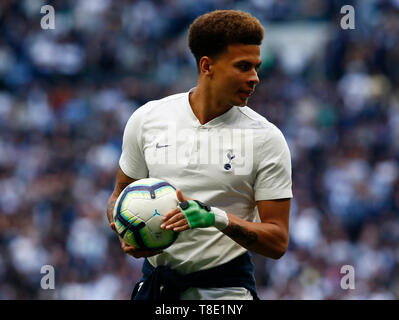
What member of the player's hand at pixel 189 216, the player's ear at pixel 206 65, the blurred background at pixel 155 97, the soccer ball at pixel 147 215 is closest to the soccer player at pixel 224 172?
the player's ear at pixel 206 65

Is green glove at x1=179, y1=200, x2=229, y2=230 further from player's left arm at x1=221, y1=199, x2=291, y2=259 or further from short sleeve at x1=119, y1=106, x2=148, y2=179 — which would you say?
short sleeve at x1=119, y1=106, x2=148, y2=179

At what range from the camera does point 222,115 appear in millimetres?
4242

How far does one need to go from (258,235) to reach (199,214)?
0.43 metres

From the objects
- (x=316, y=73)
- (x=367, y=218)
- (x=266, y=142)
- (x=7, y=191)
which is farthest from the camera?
(x=316, y=73)

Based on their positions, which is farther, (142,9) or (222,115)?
(142,9)

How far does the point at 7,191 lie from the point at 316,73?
5262 millimetres

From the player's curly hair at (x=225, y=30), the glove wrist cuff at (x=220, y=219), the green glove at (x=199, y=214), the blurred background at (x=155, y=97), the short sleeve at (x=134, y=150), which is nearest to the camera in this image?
the green glove at (x=199, y=214)

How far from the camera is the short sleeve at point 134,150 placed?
439 centimetres

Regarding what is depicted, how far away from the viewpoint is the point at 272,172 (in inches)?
161

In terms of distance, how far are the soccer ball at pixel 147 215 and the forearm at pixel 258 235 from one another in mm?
289

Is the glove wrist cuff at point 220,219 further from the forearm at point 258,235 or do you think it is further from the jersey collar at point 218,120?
the jersey collar at point 218,120

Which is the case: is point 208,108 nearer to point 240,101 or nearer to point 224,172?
point 240,101
